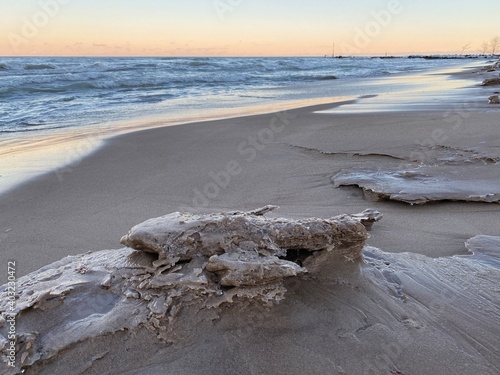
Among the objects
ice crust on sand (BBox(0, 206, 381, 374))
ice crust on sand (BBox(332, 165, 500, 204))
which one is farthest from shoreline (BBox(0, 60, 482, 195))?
ice crust on sand (BBox(332, 165, 500, 204))

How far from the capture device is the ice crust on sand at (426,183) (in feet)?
9.88

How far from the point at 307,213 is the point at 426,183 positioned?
1169 mm

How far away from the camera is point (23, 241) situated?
263 centimetres

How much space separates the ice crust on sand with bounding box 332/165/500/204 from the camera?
3.01 metres

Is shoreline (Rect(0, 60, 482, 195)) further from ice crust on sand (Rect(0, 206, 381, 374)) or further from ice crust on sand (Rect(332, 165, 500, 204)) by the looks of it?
ice crust on sand (Rect(332, 165, 500, 204))

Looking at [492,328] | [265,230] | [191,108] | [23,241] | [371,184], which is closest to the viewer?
[492,328]

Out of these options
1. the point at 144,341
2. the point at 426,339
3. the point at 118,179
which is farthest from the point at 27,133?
the point at 426,339

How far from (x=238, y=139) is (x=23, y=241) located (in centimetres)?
363

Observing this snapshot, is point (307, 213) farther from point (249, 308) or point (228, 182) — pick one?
point (249, 308)

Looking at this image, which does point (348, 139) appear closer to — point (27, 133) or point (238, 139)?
point (238, 139)

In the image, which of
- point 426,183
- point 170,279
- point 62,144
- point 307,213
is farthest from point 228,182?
point 62,144

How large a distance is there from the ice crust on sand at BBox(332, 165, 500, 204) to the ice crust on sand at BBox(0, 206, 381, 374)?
1.41m

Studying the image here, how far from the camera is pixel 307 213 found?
9.87ft

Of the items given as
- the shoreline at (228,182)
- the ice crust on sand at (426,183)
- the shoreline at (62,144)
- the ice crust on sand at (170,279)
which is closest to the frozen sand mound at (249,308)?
the ice crust on sand at (170,279)
